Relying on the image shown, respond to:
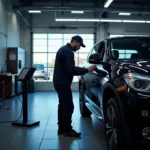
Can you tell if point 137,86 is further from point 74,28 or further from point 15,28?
point 74,28

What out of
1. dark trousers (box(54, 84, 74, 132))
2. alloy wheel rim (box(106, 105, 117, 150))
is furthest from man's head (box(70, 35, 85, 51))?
alloy wheel rim (box(106, 105, 117, 150))

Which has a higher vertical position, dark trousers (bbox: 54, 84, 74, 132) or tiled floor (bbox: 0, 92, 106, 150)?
dark trousers (bbox: 54, 84, 74, 132)

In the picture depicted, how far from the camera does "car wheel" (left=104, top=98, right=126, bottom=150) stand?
8.44 feet

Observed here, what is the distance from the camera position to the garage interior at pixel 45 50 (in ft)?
13.0

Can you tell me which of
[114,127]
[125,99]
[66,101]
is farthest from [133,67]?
[66,101]

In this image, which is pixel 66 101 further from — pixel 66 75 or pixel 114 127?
pixel 114 127

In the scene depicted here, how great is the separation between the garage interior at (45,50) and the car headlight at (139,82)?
1.43 metres

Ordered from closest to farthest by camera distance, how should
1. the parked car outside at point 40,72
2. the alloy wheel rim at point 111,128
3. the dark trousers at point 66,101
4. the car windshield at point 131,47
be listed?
1. the alloy wheel rim at point 111,128
2. the car windshield at point 131,47
3. the dark trousers at point 66,101
4. the parked car outside at point 40,72

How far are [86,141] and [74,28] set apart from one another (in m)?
11.6

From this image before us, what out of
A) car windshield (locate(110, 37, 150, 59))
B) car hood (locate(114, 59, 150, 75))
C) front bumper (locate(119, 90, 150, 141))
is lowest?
front bumper (locate(119, 90, 150, 141))

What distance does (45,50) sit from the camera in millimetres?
15008

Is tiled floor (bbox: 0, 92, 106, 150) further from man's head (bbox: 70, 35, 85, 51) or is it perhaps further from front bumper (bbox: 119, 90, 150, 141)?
man's head (bbox: 70, 35, 85, 51)

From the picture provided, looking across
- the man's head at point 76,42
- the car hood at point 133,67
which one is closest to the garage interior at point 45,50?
the car hood at point 133,67

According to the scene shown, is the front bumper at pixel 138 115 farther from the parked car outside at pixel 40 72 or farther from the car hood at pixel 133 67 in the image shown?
the parked car outside at pixel 40 72
